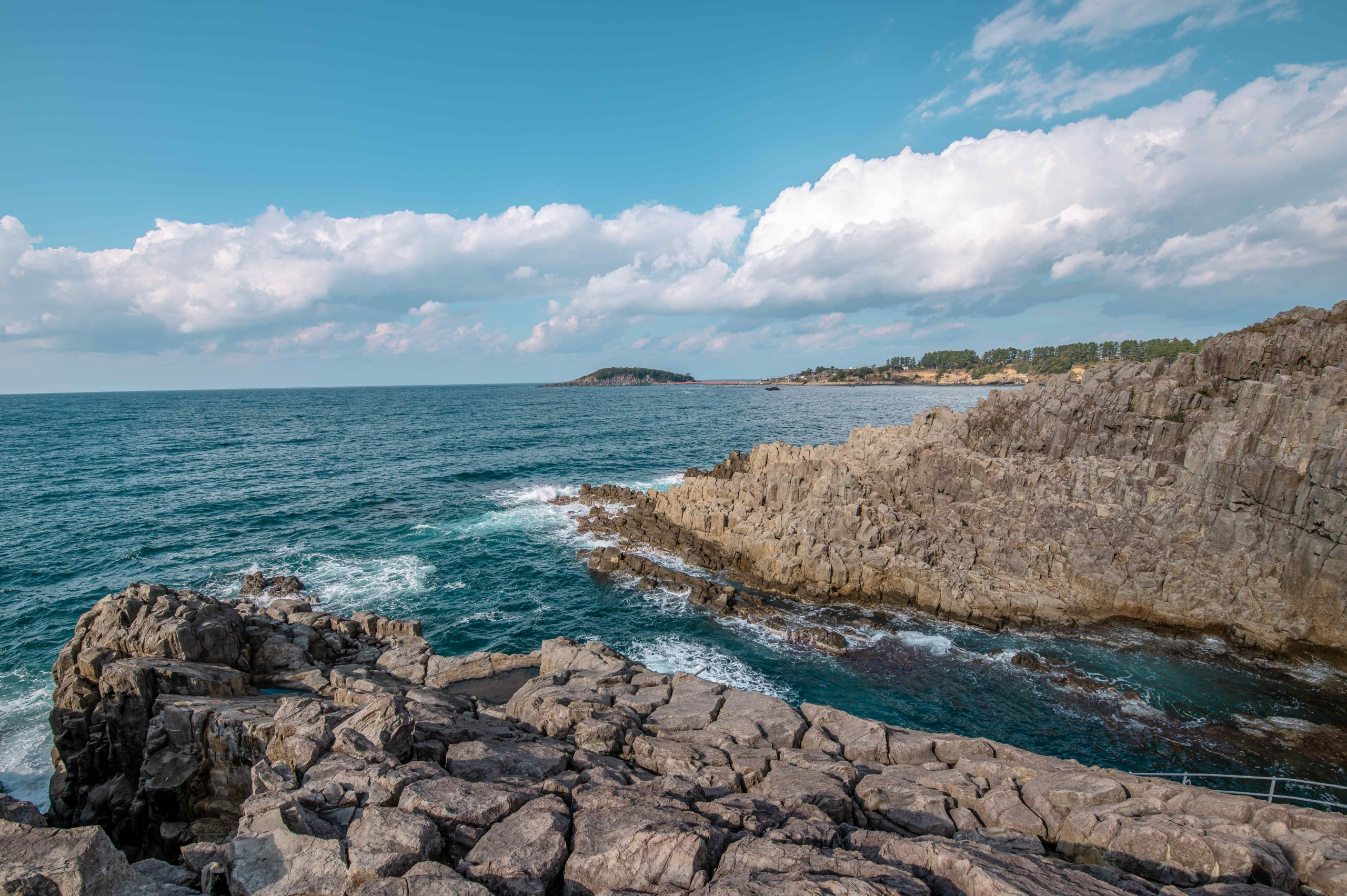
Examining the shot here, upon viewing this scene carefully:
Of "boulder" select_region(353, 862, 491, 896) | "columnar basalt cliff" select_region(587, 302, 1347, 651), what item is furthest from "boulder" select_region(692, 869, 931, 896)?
"columnar basalt cliff" select_region(587, 302, 1347, 651)

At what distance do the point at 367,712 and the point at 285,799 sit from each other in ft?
9.08

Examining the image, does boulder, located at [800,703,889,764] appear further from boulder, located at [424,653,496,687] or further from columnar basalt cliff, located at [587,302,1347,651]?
columnar basalt cliff, located at [587,302,1347,651]

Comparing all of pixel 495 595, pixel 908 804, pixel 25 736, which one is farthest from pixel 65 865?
pixel 495 595

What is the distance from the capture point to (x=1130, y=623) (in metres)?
28.4

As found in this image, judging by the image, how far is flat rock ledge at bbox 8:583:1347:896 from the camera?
28.3 feet

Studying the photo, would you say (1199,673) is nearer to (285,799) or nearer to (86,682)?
(285,799)

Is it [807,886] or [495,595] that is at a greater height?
[807,886]


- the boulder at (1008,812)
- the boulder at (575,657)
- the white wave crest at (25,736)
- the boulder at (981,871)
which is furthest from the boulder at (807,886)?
the white wave crest at (25,736)

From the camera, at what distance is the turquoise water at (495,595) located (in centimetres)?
2147

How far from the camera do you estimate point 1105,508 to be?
32344mm

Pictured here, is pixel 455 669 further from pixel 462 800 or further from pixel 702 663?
pixel 462 800

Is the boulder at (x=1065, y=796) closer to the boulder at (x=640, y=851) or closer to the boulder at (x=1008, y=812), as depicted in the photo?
the boulder at (x=1008, y=812)

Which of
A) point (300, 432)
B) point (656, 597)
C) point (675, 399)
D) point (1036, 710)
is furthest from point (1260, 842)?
point (675, 399)

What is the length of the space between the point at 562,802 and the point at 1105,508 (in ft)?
115
